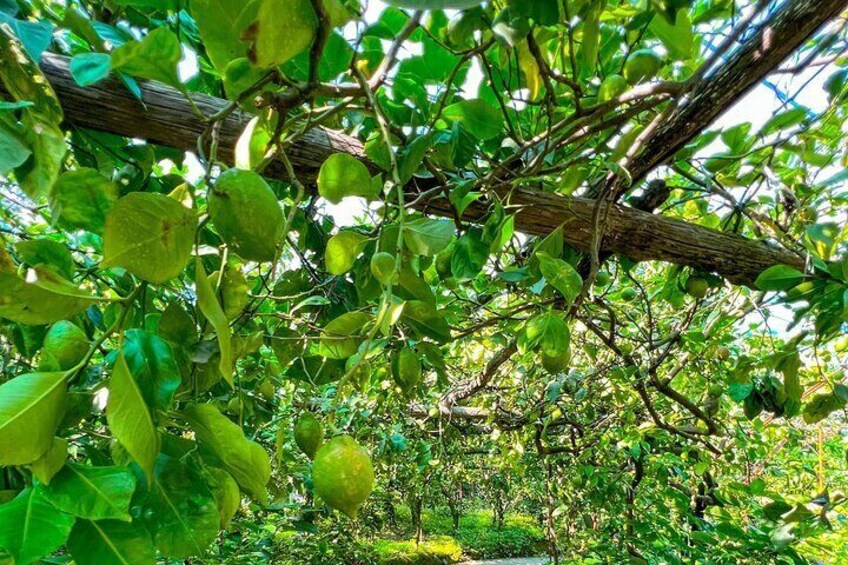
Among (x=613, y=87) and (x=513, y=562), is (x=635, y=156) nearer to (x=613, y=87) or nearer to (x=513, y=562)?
(x=613, y=87)

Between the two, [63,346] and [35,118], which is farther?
[35,118]

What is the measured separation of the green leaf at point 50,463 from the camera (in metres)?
0.32

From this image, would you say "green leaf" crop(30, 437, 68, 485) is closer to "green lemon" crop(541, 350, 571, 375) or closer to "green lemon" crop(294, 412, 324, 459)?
"green lemon" crop(294, 412, 324, 459)

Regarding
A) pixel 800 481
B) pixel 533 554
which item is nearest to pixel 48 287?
pixel 800 481

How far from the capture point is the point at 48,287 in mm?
360

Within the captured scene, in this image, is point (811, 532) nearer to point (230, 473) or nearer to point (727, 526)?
point (727, 526)

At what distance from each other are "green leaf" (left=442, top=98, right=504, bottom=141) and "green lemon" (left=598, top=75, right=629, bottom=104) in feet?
0.59

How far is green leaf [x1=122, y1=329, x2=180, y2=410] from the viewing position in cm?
37

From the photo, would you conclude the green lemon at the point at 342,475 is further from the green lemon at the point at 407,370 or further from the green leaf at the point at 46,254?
the green leaf at the point at 46,254

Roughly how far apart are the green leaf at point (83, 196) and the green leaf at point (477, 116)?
1.51 feet

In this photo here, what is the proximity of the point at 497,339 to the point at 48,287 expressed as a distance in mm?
1474

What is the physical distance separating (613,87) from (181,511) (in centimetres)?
78

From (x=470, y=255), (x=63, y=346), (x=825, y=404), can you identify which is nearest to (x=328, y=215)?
(x=470, y=255)

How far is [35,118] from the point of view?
506 millimetres
